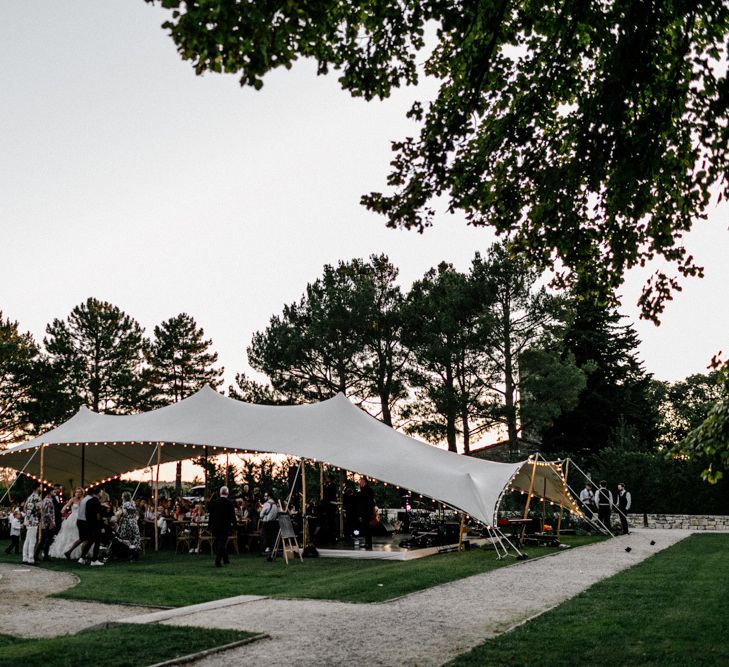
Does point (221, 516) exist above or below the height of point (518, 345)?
below

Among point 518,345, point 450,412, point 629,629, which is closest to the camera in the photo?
point 629,629

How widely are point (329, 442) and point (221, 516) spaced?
3.37m

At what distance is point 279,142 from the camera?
12.3m

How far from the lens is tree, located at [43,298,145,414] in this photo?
42.2m

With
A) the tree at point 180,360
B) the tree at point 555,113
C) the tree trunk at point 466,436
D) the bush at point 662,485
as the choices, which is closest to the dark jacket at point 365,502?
the tree at point 555,113

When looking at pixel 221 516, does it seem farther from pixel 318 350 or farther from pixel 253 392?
pixel 253 392

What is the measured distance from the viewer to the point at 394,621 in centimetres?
671

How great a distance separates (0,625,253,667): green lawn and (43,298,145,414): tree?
37.5 m

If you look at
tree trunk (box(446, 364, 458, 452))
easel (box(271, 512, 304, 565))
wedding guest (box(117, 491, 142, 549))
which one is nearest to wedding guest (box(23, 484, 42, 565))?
wedding guest (box(117, 491, 142, 549))

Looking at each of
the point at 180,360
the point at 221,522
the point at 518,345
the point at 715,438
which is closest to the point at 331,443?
the point at 221,522

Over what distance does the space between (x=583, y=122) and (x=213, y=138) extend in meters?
6.73

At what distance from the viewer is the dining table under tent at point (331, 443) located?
48.7ft

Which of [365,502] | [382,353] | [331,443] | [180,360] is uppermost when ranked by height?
[180,360]

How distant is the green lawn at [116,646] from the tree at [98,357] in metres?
37.5
